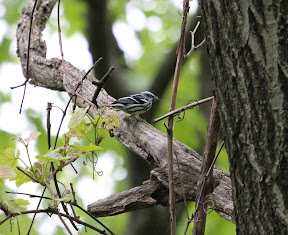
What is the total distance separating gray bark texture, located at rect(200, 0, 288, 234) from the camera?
137 centimetres

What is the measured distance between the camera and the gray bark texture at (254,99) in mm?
1372

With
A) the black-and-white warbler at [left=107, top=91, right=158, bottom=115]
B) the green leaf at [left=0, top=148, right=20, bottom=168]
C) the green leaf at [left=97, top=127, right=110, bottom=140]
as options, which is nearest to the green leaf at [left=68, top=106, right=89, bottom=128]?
the green leaf at [left=97, top=127, right=110, bottom=140]

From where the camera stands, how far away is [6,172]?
1830 mm

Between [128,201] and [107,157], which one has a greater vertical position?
[128,201]

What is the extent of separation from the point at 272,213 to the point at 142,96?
7.66ft

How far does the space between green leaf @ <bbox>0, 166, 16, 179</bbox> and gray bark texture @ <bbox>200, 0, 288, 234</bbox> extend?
34.5 inches

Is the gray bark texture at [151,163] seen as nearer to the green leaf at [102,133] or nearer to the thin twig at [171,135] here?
the thin twig at [171,135]

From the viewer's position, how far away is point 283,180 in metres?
1.38

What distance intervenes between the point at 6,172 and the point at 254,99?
1.02m

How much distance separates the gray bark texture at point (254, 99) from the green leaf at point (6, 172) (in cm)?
88

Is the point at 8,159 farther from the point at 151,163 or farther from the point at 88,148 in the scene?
the point at 151,163

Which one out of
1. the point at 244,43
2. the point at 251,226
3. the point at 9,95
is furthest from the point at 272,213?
the point at 9,95

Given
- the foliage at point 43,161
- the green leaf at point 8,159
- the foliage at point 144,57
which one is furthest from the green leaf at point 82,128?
the foliage at point 144,57

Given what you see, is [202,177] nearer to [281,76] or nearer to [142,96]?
[281,76]
